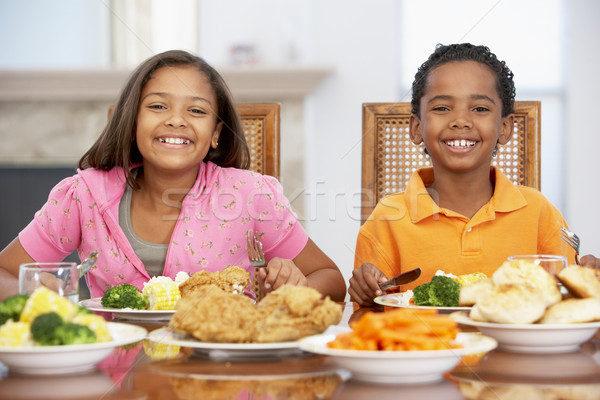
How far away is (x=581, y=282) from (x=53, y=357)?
0.66 metres

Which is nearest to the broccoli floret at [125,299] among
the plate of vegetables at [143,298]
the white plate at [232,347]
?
the plate of vegetables at [143,298]

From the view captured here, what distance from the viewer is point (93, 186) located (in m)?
1.71

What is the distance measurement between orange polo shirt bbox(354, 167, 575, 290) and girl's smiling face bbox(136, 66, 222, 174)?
1.65 ft

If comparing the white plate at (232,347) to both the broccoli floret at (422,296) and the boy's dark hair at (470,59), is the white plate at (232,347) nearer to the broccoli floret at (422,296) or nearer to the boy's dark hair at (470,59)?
the broccoli floret at (422,296)

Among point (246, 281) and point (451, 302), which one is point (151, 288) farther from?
point (451, 302)

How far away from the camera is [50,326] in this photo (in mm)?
757

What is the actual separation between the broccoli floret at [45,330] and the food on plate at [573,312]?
0.59 metres

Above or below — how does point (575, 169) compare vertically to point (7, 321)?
above

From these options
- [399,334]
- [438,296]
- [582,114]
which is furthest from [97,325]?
[582,114]

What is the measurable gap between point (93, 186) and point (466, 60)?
3.38 feet

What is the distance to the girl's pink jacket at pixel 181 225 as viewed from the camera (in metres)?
1.65

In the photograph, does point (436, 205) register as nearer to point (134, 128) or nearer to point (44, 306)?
point (134, 128)

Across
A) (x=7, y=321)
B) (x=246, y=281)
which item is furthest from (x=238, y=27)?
(x=7, y=321)

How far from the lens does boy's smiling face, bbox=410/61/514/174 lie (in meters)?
1.74
